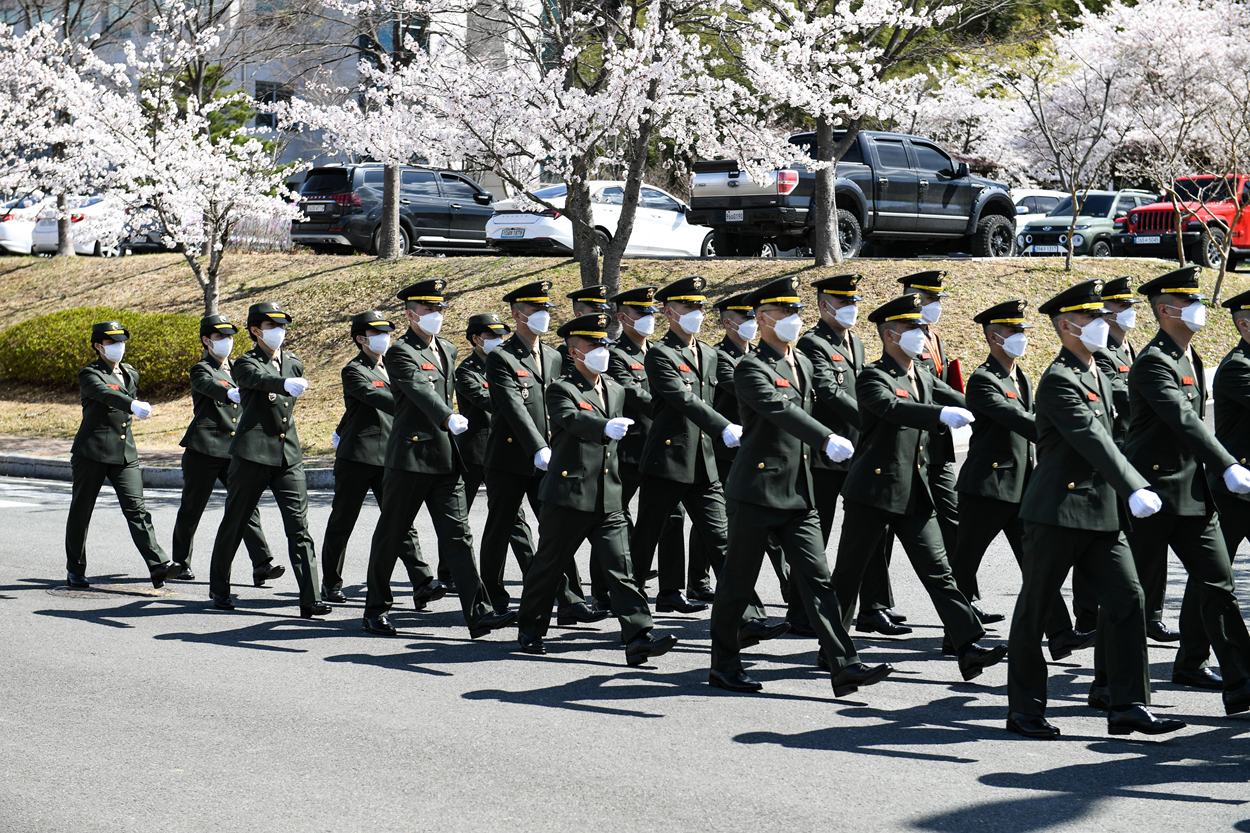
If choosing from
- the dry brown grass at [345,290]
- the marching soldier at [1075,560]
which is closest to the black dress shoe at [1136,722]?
the marching soldier at [1075,560]

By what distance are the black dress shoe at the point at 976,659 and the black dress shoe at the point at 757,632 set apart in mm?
1154

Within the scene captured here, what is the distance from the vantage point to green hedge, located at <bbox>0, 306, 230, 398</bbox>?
2042cm

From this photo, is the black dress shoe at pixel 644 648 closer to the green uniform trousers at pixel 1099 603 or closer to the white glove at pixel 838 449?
the white glove at pixel 838 449

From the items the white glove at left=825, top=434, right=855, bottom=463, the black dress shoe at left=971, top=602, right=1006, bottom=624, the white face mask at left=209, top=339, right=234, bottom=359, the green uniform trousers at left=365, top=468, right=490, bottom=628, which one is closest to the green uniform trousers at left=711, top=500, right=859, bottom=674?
the white glove at left=825, top=434, right=855, bottom=463

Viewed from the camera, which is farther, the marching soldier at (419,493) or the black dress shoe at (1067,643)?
the marching soldier at (419,493)

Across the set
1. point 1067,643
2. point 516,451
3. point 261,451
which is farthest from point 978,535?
point 261,451

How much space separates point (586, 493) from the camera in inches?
287

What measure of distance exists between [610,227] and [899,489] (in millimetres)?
15510

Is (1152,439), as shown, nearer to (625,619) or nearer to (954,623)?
(954,623)

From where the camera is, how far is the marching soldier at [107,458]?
9570 mm

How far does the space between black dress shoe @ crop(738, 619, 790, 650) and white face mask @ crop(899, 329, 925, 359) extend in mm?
1724

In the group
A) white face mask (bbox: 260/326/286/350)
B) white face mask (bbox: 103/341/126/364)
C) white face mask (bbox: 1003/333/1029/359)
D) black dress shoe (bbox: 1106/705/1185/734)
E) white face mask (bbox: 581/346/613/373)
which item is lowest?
black dress shoe (bbox: 1106/705/1185/734)

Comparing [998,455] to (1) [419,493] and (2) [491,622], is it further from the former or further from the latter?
(1) [419,493]

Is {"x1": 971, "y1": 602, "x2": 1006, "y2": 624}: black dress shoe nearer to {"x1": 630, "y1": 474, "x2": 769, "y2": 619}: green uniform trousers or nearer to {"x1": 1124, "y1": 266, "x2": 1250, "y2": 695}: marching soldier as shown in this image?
{"x1": 630, "y1": 474, "x2": 769, "y2": 619}: green uniform trousers
